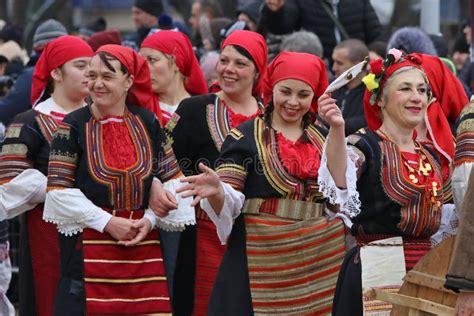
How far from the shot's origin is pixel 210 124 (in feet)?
25.4

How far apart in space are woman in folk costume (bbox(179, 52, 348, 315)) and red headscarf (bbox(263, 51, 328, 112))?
0.15 m

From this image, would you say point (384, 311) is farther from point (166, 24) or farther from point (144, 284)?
point (166, 24)

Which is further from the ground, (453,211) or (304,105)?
(304,105)

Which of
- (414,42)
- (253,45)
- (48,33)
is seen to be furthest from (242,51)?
(48,33)

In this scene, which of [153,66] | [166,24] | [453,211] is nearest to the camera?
[453,211]

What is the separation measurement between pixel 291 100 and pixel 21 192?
5.41 feet

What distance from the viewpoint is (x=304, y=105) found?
6793mm

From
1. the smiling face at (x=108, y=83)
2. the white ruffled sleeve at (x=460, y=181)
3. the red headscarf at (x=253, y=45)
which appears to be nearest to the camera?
the white ruffled sleeve at (x=460, y=181)

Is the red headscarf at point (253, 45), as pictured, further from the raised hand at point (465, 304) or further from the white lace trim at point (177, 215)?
the raised hand at point (465, 304)

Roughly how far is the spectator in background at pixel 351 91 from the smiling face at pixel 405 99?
1.39 metres

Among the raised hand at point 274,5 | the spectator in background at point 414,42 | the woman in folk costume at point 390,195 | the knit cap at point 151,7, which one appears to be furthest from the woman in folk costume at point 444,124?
the knit cap at point 151,7

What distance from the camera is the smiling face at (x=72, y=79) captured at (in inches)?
308

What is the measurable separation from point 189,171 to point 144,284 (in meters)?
1.05

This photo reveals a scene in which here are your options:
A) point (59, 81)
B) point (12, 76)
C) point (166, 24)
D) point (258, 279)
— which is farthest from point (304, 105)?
point (12, 76)
